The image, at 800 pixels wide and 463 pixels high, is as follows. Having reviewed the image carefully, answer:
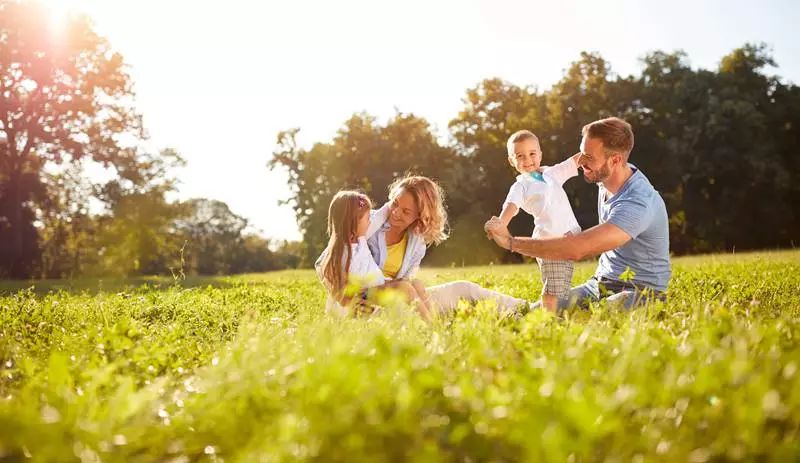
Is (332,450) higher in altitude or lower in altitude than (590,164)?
lower

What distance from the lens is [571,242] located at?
6.32 metres

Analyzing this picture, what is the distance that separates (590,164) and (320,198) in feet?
119

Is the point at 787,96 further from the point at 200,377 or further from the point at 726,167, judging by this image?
the point at 200,377

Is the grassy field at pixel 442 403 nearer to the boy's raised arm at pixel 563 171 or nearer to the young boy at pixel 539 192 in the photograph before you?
the young boy at pixel 539 192

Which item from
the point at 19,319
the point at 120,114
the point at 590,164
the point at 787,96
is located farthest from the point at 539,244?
the point at 787,96

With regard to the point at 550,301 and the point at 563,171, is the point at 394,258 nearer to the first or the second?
the point at 550,301

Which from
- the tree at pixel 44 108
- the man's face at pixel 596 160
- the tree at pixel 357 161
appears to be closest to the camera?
the man's face at pixel 596 160

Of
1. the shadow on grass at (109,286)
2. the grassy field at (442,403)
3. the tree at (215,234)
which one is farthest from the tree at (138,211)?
the grassy field at (442,403)

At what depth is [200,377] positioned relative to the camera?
3.68 m

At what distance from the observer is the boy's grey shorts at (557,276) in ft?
24.2

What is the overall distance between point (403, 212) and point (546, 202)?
176 cm

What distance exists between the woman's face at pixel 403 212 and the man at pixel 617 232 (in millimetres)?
1158

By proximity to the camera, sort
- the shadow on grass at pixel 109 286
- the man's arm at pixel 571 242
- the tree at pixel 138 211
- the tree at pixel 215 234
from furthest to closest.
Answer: the tree at pixel 215 234 < the tree at pixel 138 211 < the shadow on grass at pixel 109 286 < the man's arm at pixel 571 242

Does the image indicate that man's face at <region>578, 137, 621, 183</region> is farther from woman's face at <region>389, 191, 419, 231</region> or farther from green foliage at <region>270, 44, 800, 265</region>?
green foliage at <region>270, 44, 800, 265</region>
